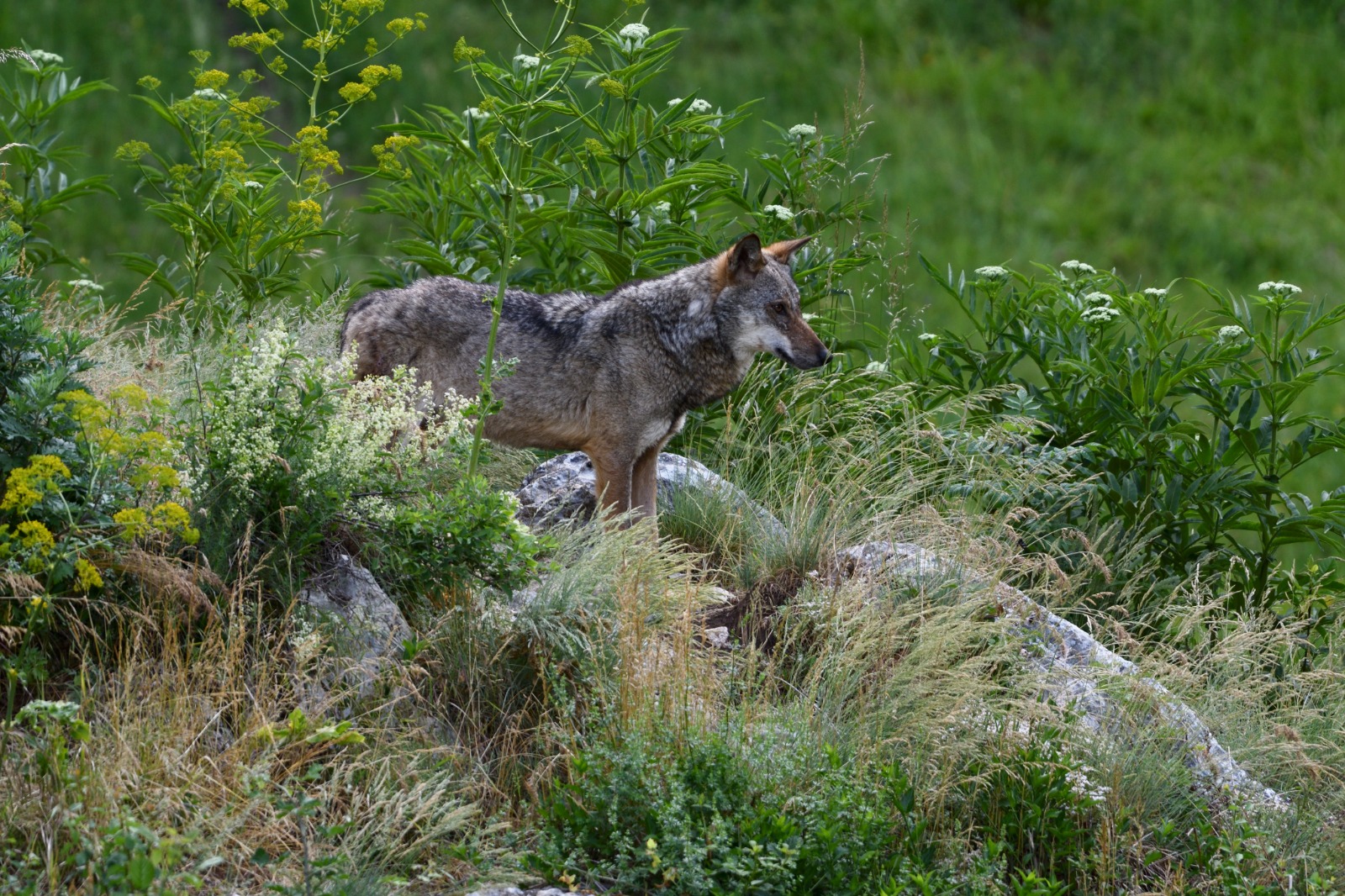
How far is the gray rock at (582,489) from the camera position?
7.02 m

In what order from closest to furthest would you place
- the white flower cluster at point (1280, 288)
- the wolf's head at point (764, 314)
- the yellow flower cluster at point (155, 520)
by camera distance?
1. the yellow flower cluster at point (155, 520)
2. the white flower cluster at point (1280, 288)
3. the wolf's head at point (764, 314)

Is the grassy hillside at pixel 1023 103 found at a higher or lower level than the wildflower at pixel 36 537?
lower

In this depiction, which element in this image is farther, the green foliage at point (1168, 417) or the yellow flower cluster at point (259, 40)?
the green foliage at point (1168, 417)

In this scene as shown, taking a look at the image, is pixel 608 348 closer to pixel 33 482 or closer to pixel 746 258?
pixel 746 258

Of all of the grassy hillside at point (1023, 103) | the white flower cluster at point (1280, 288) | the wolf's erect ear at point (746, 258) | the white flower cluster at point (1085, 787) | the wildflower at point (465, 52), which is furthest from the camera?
the grassy hillside at point (1023, 103)

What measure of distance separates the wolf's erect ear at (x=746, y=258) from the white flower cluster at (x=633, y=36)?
4.58 ft

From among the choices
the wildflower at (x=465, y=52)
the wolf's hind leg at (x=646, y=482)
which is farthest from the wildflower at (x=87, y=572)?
the wolf's hind leg at (x=646, y=482)

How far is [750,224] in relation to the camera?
28.6 feet

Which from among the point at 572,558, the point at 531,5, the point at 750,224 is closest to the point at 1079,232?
the point at 531,5

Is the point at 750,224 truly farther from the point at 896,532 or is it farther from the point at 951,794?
the point at 951,794

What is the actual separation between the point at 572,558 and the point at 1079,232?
1496 centimetres

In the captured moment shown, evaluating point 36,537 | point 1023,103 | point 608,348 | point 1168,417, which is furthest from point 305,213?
point 1023,103

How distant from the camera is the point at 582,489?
739cm

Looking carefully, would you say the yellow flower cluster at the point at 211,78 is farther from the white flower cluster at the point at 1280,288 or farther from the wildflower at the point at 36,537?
the white flower cluster at the point at 1280,288
